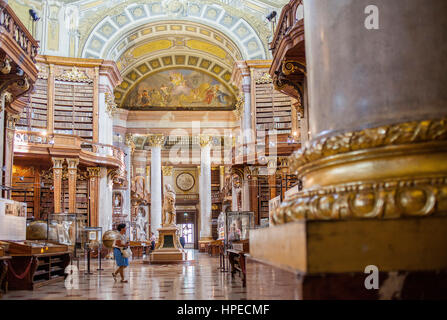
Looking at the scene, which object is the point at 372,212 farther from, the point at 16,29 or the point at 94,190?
the point at 94,190

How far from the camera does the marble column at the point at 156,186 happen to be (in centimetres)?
2502

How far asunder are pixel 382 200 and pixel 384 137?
155 mm

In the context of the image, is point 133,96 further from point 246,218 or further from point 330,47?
point 330,47

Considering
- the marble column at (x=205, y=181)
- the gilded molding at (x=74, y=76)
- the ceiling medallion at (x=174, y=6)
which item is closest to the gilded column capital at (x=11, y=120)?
the gilded molding at (x=74, y=76)

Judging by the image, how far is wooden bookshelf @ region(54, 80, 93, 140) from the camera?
18.9 m

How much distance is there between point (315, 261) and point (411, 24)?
2.04 ft

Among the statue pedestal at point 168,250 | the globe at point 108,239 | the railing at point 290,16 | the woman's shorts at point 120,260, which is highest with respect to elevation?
the railing at point 290,16

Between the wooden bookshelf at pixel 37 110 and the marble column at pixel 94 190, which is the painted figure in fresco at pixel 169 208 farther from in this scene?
the wooden bookshelf at pixel 37 110

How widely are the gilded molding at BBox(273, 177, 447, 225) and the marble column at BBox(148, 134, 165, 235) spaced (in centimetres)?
2413

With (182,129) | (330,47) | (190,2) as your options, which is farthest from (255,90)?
(330,47)

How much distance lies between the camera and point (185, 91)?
2625 cm

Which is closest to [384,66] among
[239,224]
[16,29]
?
[16,29]

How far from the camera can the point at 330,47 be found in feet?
4.35

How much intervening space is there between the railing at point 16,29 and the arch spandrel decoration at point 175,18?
10686 millimetres
